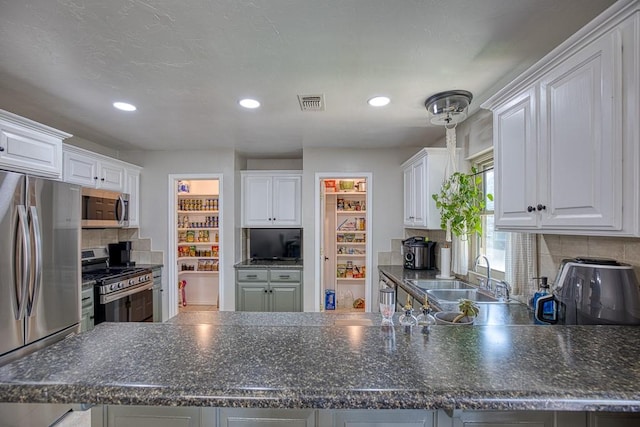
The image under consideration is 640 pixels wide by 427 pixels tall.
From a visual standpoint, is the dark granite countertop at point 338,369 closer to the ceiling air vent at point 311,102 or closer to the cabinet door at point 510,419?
the cabinet door at point 510,419

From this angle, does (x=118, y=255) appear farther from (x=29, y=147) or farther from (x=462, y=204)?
(x=462, y=204)

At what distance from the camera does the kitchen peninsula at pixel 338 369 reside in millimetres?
745

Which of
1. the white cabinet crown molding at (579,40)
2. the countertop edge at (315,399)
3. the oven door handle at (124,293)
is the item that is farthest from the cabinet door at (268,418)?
the oven door handle at (124,293)

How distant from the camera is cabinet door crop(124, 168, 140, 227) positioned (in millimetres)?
3932

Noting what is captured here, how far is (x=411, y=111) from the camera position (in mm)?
2680

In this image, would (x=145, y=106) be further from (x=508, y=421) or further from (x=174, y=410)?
(x=508, y=421)

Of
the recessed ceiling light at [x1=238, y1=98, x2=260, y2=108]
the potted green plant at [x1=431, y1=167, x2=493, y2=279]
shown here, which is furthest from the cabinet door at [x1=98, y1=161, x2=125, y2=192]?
the potted green plant at [x1=431, y1=167, x2=493, y2=279]

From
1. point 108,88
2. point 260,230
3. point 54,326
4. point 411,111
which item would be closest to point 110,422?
point 54,326

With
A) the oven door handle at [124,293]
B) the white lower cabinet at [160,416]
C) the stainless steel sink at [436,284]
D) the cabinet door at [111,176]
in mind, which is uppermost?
the cabinet door at [111,176]

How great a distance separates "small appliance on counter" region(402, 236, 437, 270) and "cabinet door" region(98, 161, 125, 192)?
3511mm

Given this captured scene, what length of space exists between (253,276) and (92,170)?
2.15 m

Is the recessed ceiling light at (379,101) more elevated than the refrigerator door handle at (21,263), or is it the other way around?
the recessed ceiling light at (379,101)

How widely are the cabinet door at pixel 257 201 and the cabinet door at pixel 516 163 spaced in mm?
3111

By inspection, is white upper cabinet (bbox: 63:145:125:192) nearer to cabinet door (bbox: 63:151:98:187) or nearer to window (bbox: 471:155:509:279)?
cabinet door (bbox: 63:151:98:187)
